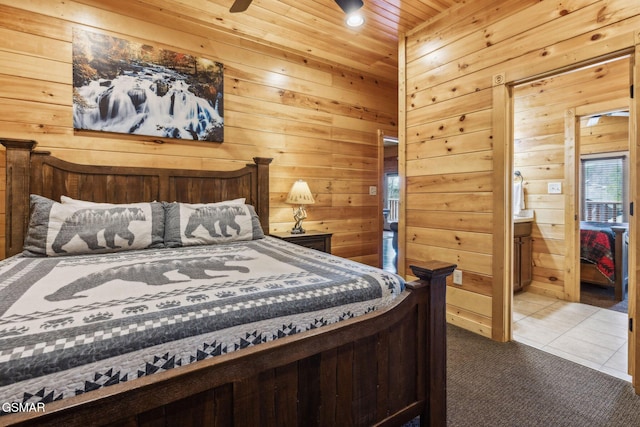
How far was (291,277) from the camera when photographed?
1.34 meters

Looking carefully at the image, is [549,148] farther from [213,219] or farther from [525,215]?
[213,219]

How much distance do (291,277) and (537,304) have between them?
3140 mm

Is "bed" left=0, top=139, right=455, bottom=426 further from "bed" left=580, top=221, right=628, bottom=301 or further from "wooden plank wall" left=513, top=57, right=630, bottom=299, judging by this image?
"bed" left=580, top=221, right=628, bottom=301

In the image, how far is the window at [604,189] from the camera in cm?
475

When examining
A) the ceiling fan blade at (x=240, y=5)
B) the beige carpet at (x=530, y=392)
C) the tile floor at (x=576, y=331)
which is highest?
the ceiling fan blade at (x=240, y=5)

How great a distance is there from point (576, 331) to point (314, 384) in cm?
263

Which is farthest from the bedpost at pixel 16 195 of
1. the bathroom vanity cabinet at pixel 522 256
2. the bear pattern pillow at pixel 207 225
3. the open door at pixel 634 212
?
the bathroom vanity cabinet at pixel 522 256

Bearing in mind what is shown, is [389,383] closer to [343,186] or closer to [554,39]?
[554,39]

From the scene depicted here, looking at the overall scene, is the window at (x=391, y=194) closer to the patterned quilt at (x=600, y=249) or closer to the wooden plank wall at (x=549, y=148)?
the wooden plank wall at (x=549, y=148)

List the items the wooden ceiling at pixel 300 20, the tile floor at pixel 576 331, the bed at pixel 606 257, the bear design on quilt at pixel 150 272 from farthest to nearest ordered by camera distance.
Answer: the bed at pixel 606 257 < the wooden ceiling at pixel 300 20 < the tile floor at pixel 576 331 < the bear design on quilt at pixel 150 272

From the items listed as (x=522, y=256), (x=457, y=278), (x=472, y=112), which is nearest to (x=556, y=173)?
(x=522, y=256)

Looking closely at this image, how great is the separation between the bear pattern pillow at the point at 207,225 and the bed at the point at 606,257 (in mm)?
3841

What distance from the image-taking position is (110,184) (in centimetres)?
250

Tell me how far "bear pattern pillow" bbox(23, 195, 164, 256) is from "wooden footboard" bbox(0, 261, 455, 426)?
1.50 m
